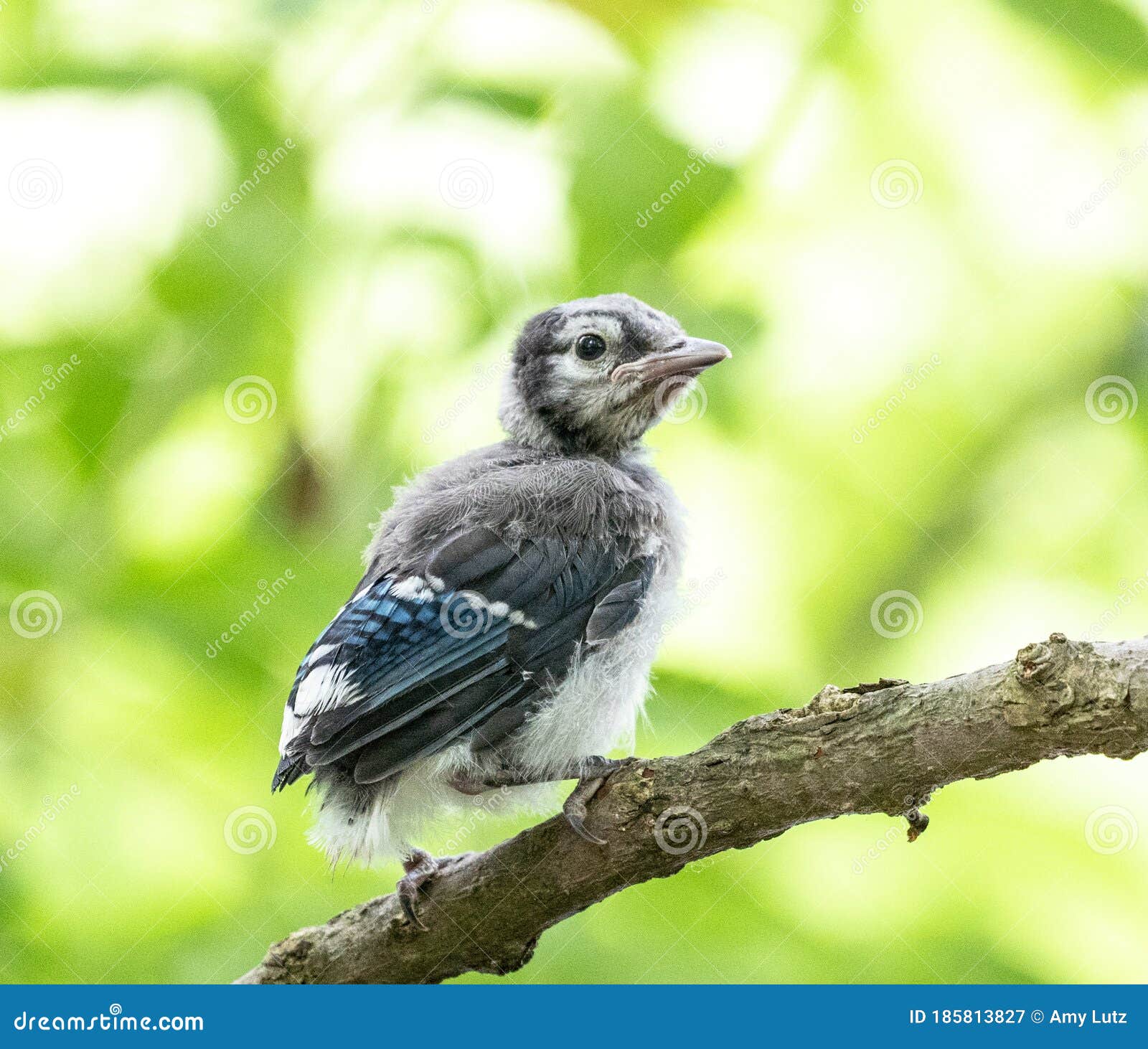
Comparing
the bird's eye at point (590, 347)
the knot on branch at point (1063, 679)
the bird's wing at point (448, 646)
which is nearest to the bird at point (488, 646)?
the bird's wing at point (448, 646)

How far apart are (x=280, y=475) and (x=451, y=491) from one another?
1.51 feet

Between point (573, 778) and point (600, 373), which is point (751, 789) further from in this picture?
point (600, 373)

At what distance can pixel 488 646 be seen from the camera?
2635 mm

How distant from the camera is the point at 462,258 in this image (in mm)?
3143

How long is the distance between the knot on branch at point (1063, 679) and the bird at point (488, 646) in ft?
2.67

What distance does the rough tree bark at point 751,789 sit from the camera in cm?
185

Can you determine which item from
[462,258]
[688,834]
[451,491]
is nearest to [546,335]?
[462,258]

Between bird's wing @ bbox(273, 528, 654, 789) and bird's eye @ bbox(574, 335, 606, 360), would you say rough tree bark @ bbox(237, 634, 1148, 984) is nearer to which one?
bird's wing @ bbox(273, 528, 654, 789)

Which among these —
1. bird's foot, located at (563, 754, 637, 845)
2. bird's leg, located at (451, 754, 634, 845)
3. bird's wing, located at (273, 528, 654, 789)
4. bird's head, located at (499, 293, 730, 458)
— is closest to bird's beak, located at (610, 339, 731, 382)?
bird's head, located at (499, 293, 730, 458)

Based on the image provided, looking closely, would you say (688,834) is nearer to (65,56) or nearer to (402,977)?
(402,977)

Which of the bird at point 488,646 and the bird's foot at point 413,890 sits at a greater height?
the bird at point 488,646

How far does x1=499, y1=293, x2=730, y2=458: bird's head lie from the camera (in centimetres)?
323

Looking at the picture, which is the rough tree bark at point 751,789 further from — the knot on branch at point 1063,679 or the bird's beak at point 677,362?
the bird's beak at point 677,362

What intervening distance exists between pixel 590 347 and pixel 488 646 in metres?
1.03
